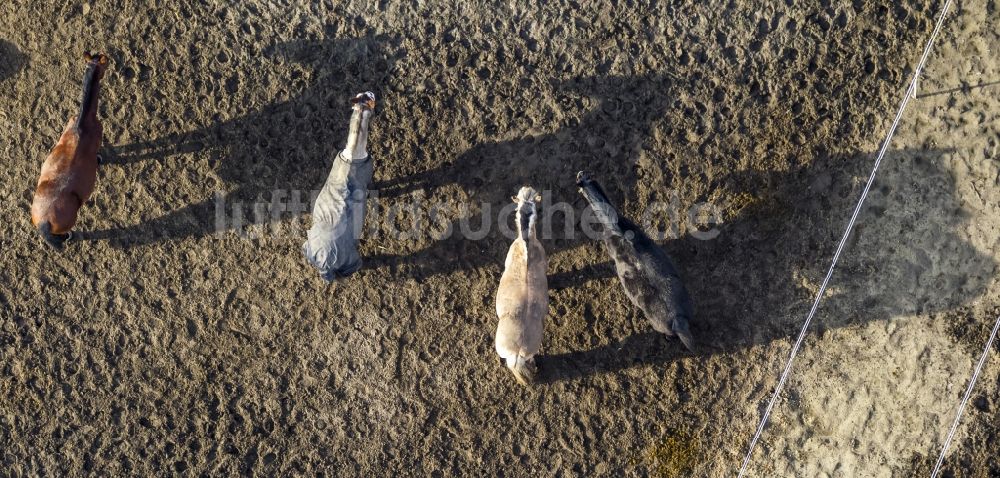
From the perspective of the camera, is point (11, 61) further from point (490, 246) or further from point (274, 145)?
point (490, 246)

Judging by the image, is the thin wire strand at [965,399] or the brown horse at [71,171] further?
the thin wire strand at [965,399]

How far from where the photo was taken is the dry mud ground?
→ 648 centimetres

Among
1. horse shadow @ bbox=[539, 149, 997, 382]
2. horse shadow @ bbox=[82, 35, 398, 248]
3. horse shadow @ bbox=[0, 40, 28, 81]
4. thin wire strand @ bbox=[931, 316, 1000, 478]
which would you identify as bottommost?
thin wire strand @ bbox=[931, 316, 1000, 478]

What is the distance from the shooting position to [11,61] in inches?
267

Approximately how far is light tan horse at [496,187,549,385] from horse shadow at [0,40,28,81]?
16.5ft

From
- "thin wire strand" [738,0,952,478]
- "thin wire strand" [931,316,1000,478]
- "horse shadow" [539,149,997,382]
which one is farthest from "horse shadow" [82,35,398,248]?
"thin wire strand" [931,316,1000,478]

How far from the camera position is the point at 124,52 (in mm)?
6738

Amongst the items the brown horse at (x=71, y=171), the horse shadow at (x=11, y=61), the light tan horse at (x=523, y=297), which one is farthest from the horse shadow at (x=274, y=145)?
the light tan horse at (x=523, y=297)

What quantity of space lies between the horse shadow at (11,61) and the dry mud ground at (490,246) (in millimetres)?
40

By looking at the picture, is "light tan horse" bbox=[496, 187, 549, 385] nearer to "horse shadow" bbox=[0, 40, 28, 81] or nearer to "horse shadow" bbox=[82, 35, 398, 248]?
"horse shadow" bbox=[82, 35, 398, 248]

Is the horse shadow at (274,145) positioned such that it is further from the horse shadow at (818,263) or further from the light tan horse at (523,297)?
the horse shadow at (818,263)

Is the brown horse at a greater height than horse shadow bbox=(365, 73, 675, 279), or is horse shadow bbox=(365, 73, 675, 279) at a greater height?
the brown horse

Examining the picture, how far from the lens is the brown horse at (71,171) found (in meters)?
6.19

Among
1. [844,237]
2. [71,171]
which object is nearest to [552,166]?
[844,237]
